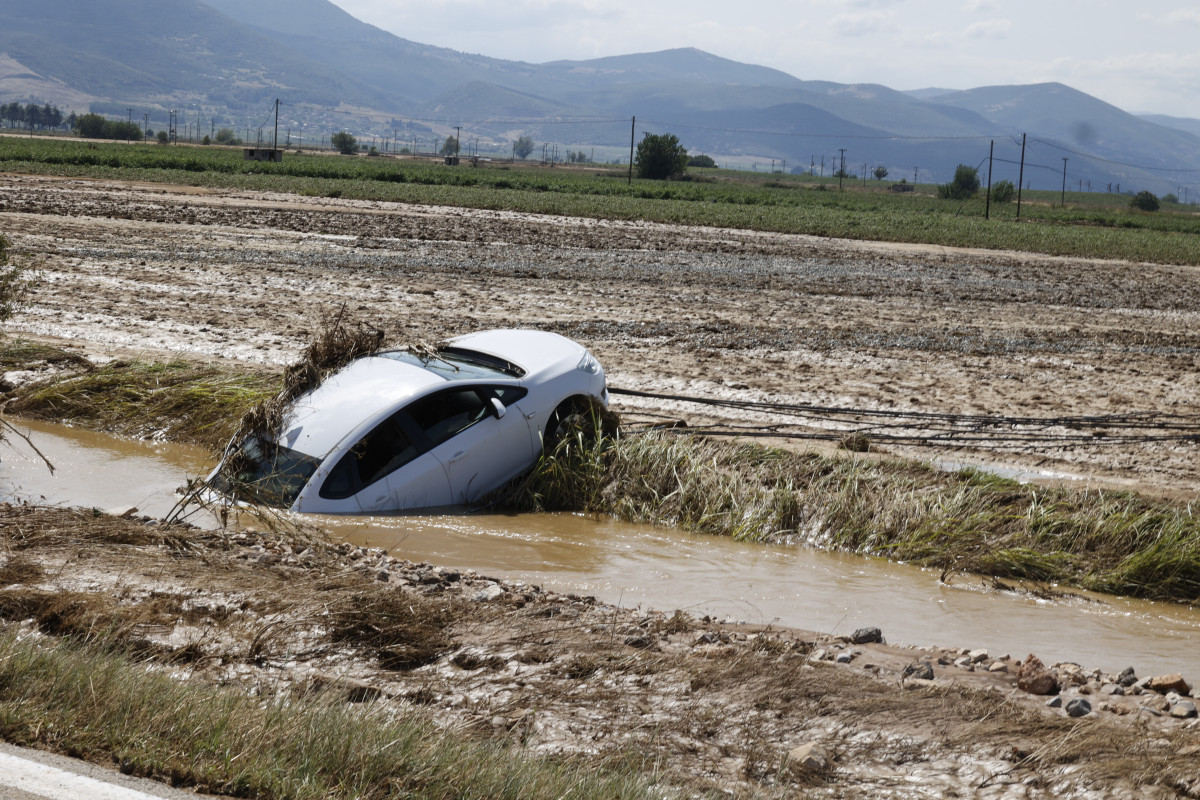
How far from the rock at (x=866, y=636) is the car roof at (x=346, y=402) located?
431cm

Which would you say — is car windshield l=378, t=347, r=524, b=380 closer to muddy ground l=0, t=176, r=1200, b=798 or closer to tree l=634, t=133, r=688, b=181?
muddy ground l=0, t=176, r=1200, b=798

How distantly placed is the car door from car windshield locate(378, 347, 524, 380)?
0.74 ft

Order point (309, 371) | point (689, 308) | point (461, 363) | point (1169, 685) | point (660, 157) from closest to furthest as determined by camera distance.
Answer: point (1169, 685) → point (309, 371) → point (461, 363) → point (689, 308) → point (660, 157)

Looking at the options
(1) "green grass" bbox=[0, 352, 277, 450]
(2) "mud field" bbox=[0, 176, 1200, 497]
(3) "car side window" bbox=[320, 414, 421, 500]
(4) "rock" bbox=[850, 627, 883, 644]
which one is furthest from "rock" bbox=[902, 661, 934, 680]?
(1) "green grass" bbox=[0, 352, 277, 450]

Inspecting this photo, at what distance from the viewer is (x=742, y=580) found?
28.5 ft

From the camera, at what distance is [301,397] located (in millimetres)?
9734

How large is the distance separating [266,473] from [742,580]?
161 inches

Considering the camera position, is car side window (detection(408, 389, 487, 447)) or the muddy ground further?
car side window (detection(408, 389, 487, 447))

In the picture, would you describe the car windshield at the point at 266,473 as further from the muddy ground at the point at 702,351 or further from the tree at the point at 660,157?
the tree at the point at 660,157

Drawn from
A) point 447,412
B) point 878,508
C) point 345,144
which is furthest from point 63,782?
point 345,144

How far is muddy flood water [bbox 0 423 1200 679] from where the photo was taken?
7680mm

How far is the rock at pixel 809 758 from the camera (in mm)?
4680

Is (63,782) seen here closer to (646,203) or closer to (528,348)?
(528,348)

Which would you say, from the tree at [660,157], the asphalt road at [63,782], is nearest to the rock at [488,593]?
the asphalt road at [63,782]
